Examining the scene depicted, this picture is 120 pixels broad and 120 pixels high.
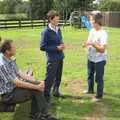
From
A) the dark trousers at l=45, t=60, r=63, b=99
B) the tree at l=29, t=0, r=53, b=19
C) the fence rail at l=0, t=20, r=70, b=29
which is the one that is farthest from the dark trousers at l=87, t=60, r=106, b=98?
the tree at l=29, t=0, r=53, b=19

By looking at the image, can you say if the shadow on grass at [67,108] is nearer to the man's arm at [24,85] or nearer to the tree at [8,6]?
the man's arm at [24,85]

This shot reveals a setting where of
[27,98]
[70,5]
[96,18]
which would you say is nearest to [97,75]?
[96,18]

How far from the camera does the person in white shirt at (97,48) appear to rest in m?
8.66

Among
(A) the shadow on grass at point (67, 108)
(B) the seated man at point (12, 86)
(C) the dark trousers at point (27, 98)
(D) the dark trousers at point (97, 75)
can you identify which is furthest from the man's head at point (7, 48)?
(D) the dark trousers at point (97, 75)

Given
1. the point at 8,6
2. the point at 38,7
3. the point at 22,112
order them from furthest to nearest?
1. the point at 8,6
2. the point at 38,7
3. the point at 22,112

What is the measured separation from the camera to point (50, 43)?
8430mm

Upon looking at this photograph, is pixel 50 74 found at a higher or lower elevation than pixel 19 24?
higher

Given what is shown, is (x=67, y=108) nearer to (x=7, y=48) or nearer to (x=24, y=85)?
(x=24, y=85)

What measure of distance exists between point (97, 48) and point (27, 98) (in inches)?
88.9

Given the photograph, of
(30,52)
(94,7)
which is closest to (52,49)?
Result: (30,52)

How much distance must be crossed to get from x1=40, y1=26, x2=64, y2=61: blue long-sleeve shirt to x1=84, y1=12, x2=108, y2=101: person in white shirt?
614 millimetres

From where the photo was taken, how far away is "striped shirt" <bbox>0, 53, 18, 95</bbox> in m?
6.74

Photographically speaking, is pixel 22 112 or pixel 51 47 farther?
pixel 51 47

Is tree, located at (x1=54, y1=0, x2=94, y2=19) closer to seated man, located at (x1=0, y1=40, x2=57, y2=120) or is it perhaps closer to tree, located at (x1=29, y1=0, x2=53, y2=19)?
tree, located at (x1=29, y1=0, x2=53, y2=19)
